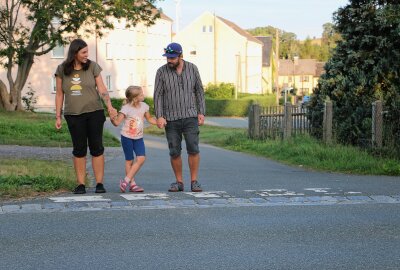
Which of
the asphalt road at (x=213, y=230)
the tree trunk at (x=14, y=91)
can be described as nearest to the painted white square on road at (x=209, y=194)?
the asphalt road at (x=213, y=230)

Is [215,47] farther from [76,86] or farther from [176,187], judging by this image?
[76,86]

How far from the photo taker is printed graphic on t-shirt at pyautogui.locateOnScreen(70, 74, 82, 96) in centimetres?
852

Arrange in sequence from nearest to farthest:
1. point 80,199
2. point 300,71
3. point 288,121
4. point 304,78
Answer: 1. point 80,199
2. point 288,121
3. point 300,71
4. point 304,78

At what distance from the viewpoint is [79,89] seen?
8531 millimetres

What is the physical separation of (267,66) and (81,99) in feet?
349

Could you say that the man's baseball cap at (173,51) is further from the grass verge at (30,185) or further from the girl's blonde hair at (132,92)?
the grass verge at (30,185)

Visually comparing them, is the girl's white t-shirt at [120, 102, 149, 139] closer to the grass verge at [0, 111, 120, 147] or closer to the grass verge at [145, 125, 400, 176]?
the grass verge at [145, 125, 400, 176]

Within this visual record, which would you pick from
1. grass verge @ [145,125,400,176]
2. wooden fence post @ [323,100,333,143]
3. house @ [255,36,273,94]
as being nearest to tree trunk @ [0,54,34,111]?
grass verge @ [145,125,400,176]

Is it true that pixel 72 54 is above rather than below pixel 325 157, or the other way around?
above

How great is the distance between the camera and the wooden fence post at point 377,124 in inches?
569

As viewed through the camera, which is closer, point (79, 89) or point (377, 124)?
point (79, 89)

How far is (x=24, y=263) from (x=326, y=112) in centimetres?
1250

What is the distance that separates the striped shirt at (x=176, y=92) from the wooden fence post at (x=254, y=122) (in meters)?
15.9

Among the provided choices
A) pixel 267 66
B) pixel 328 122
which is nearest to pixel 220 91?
pixel 267 66
